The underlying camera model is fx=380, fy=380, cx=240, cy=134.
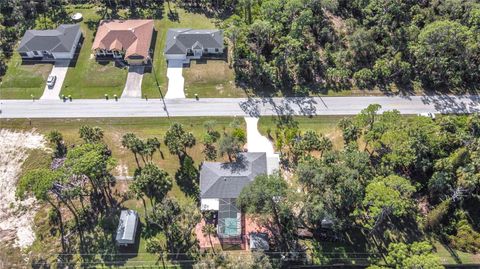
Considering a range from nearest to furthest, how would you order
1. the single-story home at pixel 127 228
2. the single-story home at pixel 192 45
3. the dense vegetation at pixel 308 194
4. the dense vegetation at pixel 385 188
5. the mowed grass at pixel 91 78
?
the dense vegetation at pixel 385 188, the dense vegetation at pixel 308 194, the single-story home at pixel 127 228, the mowed grass at pixel 91 78, the single-story home at pixel 192 45

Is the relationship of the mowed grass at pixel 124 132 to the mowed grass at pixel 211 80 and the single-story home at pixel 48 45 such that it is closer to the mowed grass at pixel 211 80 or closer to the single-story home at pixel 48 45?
the mowed grass at pixel 211 80

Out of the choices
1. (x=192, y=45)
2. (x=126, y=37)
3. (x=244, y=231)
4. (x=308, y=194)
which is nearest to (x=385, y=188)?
(x=308, y=194)

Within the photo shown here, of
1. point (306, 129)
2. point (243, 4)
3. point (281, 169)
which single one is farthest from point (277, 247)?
point (243, 4)

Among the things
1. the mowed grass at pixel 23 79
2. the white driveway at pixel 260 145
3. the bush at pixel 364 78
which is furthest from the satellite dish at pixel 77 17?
the bush at pixel 364 78

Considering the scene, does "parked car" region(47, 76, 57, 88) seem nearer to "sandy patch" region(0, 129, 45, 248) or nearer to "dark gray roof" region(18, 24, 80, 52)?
"dark gray roof" region(18, 24, 80, 52)

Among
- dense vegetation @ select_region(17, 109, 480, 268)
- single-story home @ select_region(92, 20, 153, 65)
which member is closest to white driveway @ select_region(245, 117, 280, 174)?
dense vegetation @ select_region(17, 109, 480, 268)

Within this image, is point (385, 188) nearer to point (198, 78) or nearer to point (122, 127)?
point (198, 78)
